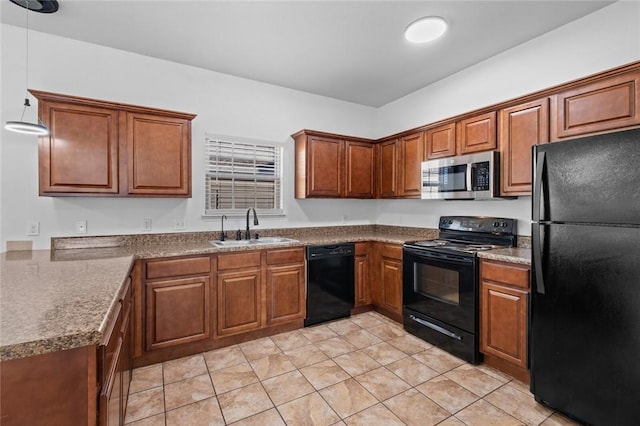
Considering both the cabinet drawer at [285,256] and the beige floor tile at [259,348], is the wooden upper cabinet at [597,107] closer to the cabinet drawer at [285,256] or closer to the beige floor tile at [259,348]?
the cabinet drawer at [285,256]

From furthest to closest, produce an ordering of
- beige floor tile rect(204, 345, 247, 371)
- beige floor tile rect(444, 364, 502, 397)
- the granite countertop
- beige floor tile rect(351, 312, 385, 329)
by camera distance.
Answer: beige floor tile rect(351, 312, 385, 329) → beige floor tile rect(204, 345, 247, 371) → beige floor tile rect(444, 364, 502, 397) → the granite countertop

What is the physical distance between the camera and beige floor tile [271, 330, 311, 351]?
9.58ft

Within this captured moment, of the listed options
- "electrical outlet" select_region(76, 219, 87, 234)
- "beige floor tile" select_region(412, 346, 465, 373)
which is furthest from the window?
"beige floor tile" select_region(412, 346, 465, 373)

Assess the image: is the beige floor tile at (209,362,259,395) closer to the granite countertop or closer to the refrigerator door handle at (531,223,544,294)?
the granite countertop

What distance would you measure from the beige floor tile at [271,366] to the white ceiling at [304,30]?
2.82 m

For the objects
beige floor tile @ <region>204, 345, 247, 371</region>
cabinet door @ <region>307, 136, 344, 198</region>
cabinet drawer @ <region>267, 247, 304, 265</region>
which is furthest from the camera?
cabinet door @ <region>307, 136, 344, 198</region>

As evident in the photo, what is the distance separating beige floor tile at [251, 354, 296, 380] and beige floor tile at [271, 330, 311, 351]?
0.60ft

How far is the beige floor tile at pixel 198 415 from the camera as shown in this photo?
1.90 meters

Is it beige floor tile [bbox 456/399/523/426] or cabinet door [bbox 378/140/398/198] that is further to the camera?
cabinet door [bbox 378/140/398/198]

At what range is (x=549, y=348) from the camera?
199cm

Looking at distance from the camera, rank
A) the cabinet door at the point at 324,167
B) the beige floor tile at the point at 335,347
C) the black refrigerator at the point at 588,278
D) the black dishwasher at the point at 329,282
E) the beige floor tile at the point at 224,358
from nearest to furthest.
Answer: the black refrigerator at the point at 588,278, the beige floor tile at the point at 224,358, the beige floor tile at the point at 335,347, the black dishwasher at the point at 329,282, the cabinet door at the point at 324,167

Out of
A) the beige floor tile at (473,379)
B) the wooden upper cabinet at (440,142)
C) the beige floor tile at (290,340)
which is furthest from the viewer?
the wooden upper cabinet at (440,142)

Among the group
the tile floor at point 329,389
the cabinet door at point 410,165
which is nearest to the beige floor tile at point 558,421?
the tile floor at point 329,389

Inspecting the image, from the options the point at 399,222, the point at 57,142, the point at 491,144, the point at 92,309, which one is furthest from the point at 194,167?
the point at 491,144
